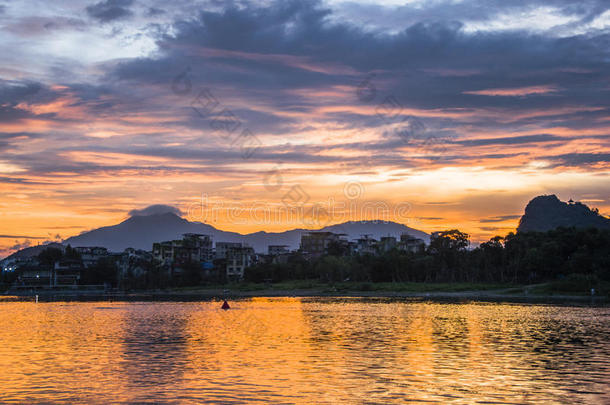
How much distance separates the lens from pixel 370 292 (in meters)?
121

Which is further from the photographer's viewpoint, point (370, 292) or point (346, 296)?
point (370, 292)

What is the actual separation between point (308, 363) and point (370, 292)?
95.5 m

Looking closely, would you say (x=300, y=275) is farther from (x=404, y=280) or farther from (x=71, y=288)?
(x=71, y=288)

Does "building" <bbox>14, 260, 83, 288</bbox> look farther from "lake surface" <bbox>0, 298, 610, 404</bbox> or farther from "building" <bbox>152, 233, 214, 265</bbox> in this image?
"lake surface" <bbox>0, 298, 610, 404</bbox>

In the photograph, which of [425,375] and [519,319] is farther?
[519,319]

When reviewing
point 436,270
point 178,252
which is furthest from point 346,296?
point 178,252

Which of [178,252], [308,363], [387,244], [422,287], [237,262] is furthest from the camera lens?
[387,244]

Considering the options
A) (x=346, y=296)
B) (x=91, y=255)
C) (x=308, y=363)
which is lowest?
(x=346, y=296)

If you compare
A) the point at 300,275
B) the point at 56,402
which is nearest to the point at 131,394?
the point at 56,402

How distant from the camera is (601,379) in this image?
905 inches

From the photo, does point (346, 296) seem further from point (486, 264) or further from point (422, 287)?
point (486, 264)

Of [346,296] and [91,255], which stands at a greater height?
[91,255]

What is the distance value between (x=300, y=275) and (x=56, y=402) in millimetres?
129672

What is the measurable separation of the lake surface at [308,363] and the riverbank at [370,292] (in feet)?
172
